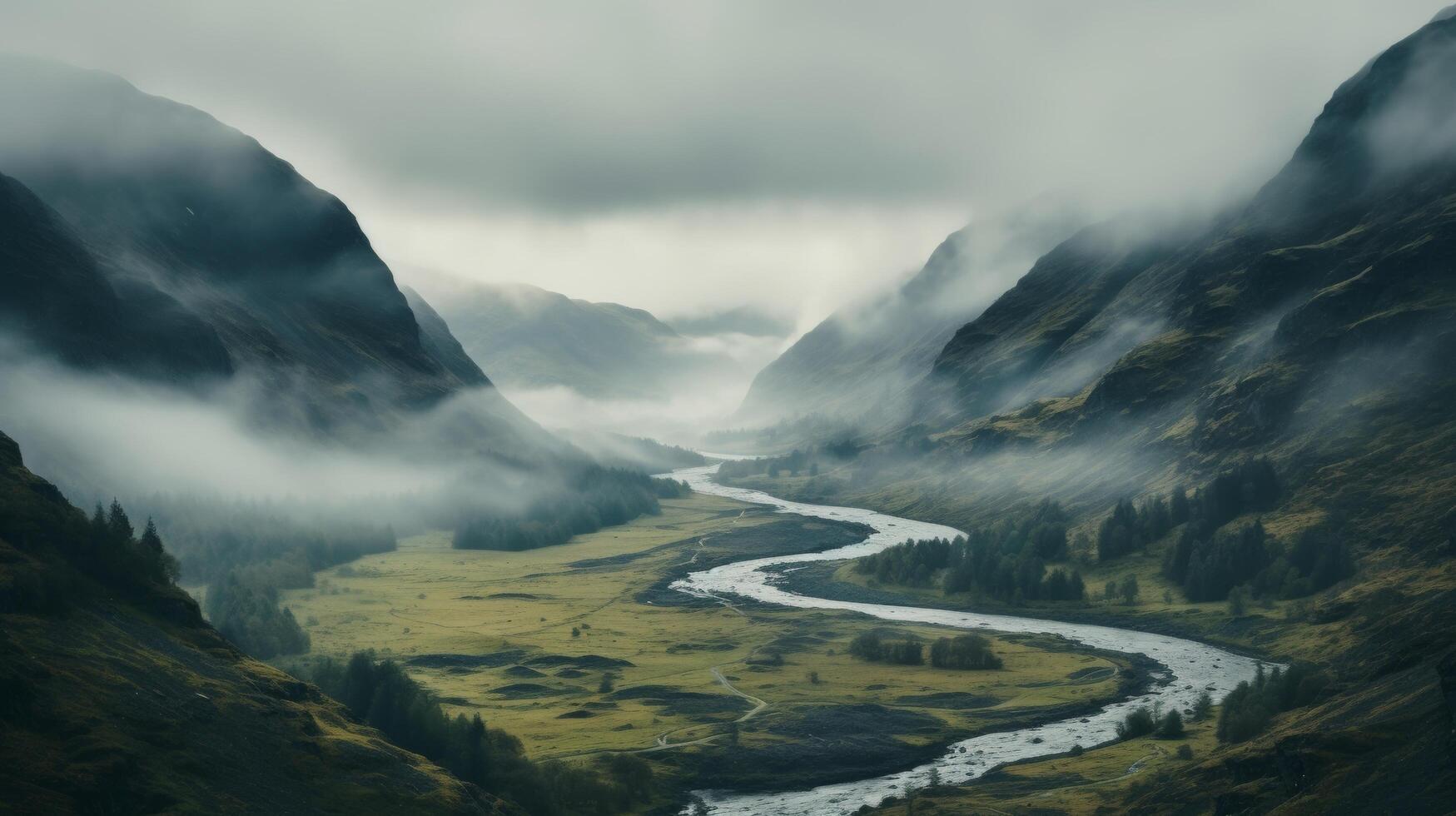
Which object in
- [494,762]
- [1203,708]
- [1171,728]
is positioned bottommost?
[494,762]

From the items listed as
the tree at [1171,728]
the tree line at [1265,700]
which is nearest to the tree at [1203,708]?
the tree line at [1265,700]

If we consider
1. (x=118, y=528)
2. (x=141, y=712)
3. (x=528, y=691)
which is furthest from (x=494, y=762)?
(x=528, y=691)

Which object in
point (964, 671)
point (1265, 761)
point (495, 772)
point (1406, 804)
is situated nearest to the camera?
point (1406, 804)

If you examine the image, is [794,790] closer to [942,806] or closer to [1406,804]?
[942,806]

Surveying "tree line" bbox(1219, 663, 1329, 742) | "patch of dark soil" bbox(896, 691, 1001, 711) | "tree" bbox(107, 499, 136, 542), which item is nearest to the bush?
"patch of dark soil" bbox(896, 691, 1001, 711)

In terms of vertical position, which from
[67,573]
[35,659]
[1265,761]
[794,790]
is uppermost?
[67,573]

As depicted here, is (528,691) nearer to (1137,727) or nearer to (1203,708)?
(1137,727)

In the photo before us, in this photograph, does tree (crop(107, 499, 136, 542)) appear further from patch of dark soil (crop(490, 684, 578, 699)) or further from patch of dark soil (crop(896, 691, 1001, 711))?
patch of dark soil (crop(896, 691, 1001, 711))

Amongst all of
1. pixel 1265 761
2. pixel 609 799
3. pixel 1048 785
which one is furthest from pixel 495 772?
pixel 1265 761
